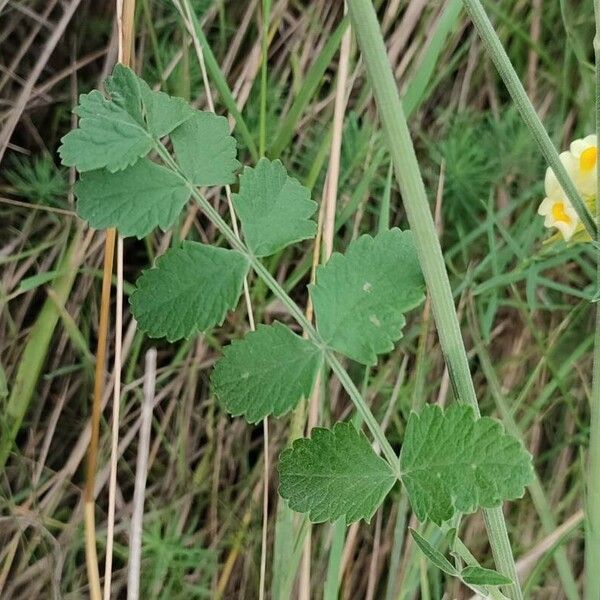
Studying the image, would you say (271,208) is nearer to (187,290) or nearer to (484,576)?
(187,290)

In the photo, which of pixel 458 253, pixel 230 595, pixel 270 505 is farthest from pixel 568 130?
pixel 230 595

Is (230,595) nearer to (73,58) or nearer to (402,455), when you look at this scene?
(402,455)

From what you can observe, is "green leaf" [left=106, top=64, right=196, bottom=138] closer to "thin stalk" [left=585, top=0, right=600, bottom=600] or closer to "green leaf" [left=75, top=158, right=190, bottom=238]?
"green leaf" [left=75, top=158, right=190, bottom=238]

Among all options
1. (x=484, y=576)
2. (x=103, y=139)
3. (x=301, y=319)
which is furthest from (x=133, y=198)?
(x=484, y=576)

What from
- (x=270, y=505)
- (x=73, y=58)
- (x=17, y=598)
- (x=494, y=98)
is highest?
(x=494, y=98)

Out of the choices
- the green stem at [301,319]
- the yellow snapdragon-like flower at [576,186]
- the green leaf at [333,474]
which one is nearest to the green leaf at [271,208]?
the green stem at [301,319]

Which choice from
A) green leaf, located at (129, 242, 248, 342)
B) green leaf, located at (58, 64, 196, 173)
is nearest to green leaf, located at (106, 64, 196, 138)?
green leaf, located at (58, 64, 196, 173)
